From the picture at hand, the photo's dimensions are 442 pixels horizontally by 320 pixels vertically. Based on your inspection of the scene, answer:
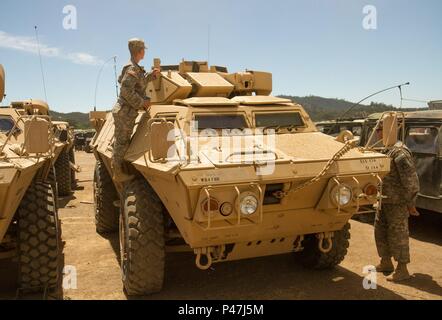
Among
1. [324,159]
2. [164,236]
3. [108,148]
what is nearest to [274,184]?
[324,159]

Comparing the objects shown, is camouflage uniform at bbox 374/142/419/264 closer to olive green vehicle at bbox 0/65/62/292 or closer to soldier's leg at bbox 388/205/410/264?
soldier's leg at bbox 388/205/410/264

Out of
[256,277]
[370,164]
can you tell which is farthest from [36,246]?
[370,164]

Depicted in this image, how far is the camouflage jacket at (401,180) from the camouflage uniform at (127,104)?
9.04 ft

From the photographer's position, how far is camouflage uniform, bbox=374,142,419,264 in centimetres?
482

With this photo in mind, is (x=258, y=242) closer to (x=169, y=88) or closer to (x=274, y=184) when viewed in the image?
(x=274, y=184)

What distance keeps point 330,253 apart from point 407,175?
3.89ft

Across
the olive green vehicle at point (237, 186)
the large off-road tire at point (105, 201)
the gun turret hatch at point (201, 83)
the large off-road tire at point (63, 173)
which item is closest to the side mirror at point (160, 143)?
the olive green vehicle at point (237, 186)

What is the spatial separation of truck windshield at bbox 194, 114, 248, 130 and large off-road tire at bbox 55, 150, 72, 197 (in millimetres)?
6188

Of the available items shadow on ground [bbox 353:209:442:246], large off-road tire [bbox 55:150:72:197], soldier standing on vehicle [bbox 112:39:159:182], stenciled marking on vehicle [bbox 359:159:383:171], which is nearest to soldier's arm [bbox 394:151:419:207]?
stenciled marking on vehicle [bbox 359:159:383:171]

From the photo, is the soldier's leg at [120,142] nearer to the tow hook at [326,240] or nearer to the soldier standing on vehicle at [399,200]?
the tow hook at [326,240]

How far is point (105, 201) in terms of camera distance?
6.79 m

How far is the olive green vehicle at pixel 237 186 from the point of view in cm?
371
